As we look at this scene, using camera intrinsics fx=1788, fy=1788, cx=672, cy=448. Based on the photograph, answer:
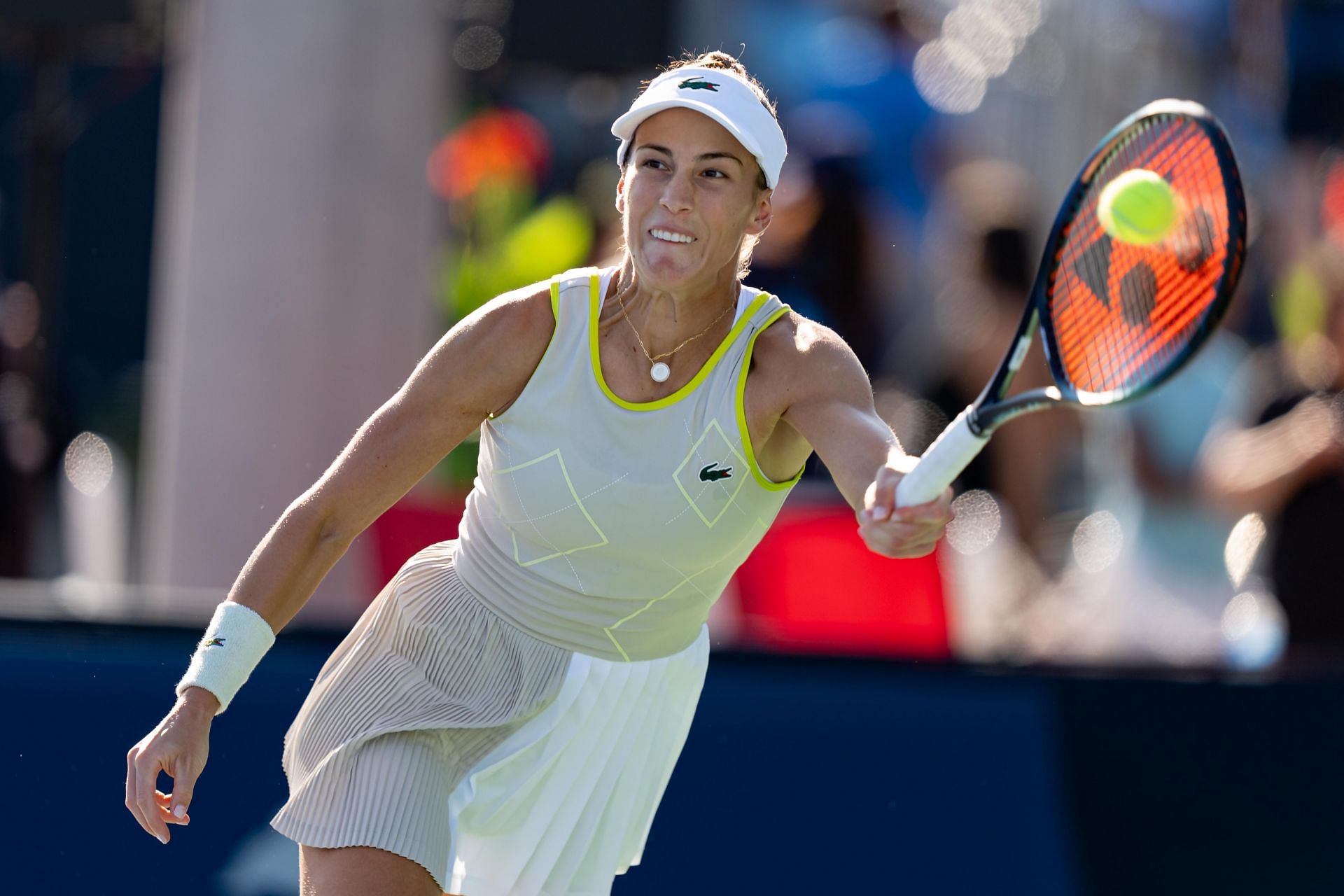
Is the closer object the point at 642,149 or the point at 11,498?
the point at 642,149

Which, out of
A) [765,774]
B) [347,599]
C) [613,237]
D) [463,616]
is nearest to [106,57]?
[613,237]

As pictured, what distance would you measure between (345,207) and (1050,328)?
164 inches

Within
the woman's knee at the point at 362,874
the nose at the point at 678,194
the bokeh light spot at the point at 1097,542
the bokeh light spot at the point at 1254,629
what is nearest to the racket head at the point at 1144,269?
the nose at the point at 678,194

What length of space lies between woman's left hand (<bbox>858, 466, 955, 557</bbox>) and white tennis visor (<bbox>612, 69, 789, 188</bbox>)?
642 millimetres

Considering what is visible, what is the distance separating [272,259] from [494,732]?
3683 mm

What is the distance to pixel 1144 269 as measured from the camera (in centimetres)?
283

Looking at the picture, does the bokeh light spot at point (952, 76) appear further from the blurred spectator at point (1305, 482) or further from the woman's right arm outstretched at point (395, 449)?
the woman's right arm outstretched at point (395, 449)

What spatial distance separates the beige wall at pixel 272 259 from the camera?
6.39 meters

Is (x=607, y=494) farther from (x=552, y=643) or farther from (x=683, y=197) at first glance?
(x=683, y=197)

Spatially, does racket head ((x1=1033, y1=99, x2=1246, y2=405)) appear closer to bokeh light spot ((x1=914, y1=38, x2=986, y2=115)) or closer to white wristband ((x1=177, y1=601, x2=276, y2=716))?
white wristband ((x1=177, y1=601, x2=276, y2=716))

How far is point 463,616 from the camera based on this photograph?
3.16m

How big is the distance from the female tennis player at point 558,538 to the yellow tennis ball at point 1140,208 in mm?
473

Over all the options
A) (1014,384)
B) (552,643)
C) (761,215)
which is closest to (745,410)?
(761,215)

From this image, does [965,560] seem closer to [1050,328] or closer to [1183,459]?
[1183,459]
